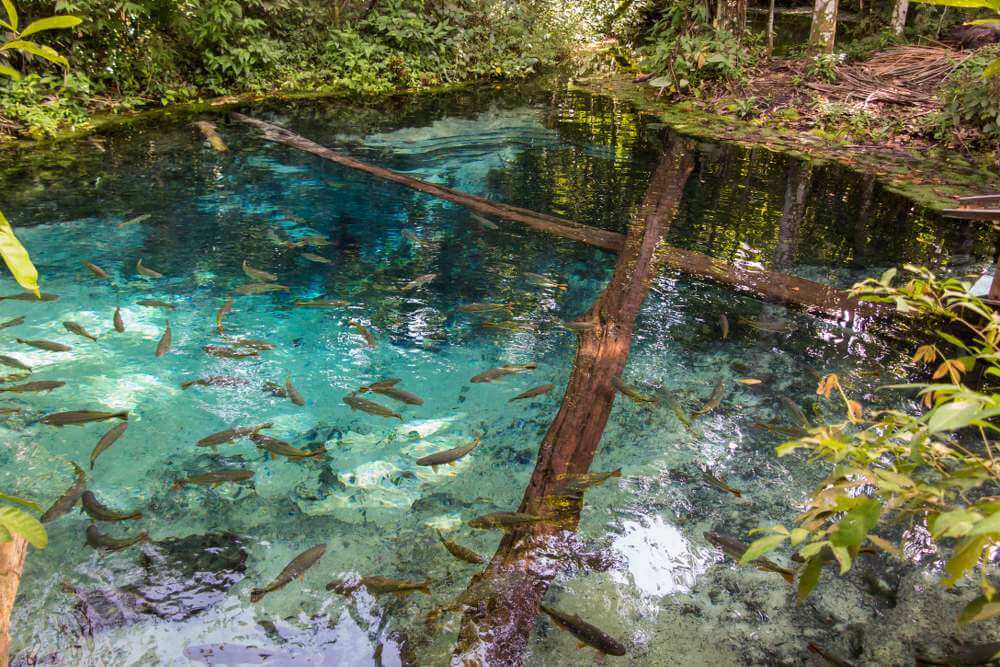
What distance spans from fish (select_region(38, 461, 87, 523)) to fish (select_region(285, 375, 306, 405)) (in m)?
1.08

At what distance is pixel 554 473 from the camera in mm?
3119

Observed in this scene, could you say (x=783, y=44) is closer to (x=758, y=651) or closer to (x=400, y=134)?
(x=400, y=134)

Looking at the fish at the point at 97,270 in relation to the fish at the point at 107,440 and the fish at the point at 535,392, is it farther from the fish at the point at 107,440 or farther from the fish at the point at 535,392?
the fish at the point at 535,392

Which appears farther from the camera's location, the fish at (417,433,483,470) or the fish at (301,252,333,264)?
the fish at (301,252,333,264)

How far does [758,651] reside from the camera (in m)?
2.40

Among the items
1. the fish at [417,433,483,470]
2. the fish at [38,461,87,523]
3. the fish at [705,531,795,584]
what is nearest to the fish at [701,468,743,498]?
the fish at [705,531,795,584]

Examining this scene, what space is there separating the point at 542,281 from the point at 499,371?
4.92ft

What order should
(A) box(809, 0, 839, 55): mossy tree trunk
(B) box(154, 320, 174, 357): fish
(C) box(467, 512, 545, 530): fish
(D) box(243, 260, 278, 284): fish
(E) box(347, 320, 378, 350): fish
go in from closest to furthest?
1. (C) box(467, 512, 545, 530): fish
2. (B) box(154, 320, 174, 357): fish
3. (E) box(347, 320, 378, 350): fish
4. (D) box(243, 260, 278, 284): fish
5. (A) box(809, 0, 839, 55): mossy tree trunk

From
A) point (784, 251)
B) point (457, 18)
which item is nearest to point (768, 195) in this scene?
point (784, 251)

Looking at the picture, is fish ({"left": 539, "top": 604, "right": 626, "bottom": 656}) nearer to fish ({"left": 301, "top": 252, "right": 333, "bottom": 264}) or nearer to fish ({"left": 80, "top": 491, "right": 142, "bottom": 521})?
fish ({"left": 80, "top": 491, "right": 142, "bottom": 521})

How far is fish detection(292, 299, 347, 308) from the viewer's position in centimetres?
Answer: 473

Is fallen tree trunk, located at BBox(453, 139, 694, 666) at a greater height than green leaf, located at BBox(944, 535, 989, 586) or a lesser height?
lesser

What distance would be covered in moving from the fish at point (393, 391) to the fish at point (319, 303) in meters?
1.08

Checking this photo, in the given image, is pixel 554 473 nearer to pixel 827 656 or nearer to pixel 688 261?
pixel 827 656
